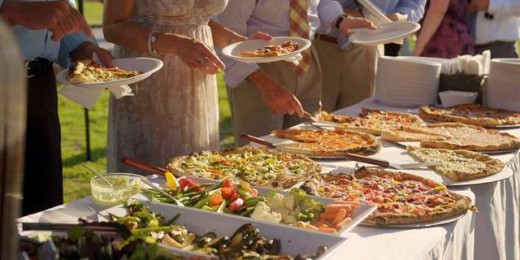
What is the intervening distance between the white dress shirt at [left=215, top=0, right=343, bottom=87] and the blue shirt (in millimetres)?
677

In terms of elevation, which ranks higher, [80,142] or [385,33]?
[385,33]

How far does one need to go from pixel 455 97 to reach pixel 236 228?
7.26 ft

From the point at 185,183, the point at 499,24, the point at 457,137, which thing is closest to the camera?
the point at 185,183

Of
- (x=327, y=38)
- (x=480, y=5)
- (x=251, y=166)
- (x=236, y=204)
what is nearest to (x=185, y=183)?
(x=236, y=204)

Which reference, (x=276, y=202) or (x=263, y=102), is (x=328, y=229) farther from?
(x=263, y=102)

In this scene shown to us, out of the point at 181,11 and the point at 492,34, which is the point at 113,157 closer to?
the point at 181,11

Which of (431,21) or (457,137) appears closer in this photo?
(457,137)

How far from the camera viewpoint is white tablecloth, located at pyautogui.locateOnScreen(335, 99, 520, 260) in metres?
2.71

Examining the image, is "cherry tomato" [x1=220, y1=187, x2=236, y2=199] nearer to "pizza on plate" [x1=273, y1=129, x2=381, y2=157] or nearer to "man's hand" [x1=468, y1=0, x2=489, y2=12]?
"pizza on plate" [x1=273, y1=129, x2=381, y2=157]

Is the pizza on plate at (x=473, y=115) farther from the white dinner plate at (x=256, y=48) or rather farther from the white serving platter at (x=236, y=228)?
the white serving platter at (x=236, y=228)

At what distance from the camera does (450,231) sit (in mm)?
2238

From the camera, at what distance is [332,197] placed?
92.8 inches

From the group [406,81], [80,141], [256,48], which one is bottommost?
[80,141]

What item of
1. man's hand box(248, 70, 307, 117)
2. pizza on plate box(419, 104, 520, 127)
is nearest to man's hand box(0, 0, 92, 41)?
man's hand box(248, 70, 307, 117)
